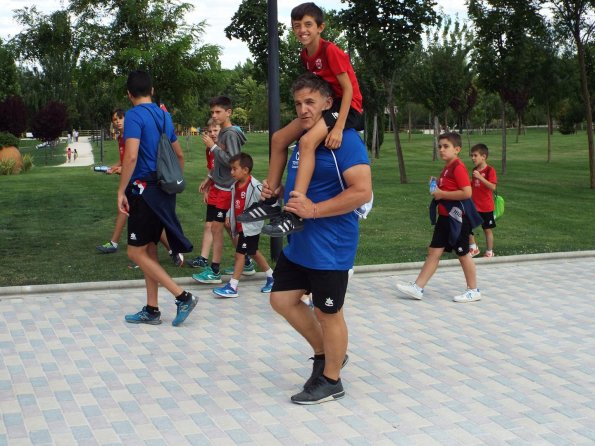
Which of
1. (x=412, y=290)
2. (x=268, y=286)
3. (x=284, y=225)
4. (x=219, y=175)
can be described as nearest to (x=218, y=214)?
(x=219, y=175)

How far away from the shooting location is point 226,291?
8188 millimetres

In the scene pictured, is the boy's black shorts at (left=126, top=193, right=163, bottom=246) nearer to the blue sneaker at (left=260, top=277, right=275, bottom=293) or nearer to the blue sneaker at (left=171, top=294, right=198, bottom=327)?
the blue sneaker at (left=171, top=294, right=198, bottom=327)

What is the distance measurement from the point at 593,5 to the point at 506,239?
446 inches

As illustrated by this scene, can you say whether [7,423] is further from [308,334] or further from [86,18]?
[86,18]

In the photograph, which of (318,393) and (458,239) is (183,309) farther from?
(458,239)

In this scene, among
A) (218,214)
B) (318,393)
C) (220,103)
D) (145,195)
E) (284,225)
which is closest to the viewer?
(284,225)

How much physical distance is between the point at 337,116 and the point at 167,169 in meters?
2.06

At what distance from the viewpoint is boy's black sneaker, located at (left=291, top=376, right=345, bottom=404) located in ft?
17.1

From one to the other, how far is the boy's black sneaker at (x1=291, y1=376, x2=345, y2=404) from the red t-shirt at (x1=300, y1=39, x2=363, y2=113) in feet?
5.62

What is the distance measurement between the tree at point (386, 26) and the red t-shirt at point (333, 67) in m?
15.4

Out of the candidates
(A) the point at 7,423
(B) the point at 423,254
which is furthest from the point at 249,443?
(B) the point at 423,254

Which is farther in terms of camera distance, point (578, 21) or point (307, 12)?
point (578, 21)

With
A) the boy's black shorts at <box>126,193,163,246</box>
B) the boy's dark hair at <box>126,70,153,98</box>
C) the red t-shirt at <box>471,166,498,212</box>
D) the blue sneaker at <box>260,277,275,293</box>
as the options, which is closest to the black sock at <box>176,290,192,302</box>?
the boy's black shorts at <box>126,193,163,246</box>

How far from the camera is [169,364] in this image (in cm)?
605
